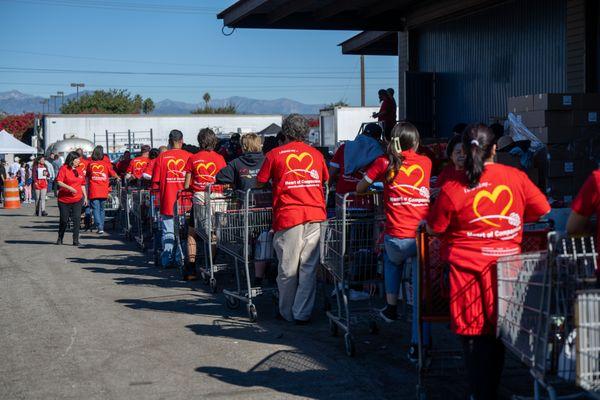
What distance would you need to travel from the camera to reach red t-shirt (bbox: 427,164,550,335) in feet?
Result: 17.1

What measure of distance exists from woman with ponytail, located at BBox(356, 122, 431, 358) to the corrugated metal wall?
7187mm

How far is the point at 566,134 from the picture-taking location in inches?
439

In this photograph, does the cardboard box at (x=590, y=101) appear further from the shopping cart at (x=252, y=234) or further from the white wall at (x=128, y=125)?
the white wall at (x=128, y=125)

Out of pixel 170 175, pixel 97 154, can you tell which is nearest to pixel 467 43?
pixel 170 175

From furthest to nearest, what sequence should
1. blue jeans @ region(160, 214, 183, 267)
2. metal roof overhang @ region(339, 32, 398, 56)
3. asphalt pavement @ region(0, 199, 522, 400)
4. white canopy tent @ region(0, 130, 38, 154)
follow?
white canopy tent @ region(0, 130, 38, 154)
metal roof overhang @ region(339, 32, 398, 56)
blue jeans @ region(160, 214, 183, 267)
asphalt pavement @ region(0, 199, 522, 400)

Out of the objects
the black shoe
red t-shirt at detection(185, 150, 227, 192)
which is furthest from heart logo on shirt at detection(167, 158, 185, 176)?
the black shoe

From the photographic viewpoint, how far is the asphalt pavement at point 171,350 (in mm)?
6684

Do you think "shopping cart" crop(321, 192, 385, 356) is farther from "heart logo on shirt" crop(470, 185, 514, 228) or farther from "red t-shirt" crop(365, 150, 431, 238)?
"heart logo on shirt" crop(470, 185, 514, 228)

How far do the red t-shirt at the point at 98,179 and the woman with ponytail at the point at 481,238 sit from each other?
15.4 m

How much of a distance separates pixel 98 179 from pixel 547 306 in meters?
16.4

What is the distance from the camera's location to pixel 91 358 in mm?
7734

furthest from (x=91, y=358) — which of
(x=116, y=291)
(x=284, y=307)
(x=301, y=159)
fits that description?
(x=116, y=291)

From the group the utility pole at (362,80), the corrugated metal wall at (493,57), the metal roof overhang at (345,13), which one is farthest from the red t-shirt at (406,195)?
the utility pole at (362,80)

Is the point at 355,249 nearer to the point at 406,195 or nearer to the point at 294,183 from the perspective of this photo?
the point at 406,195
